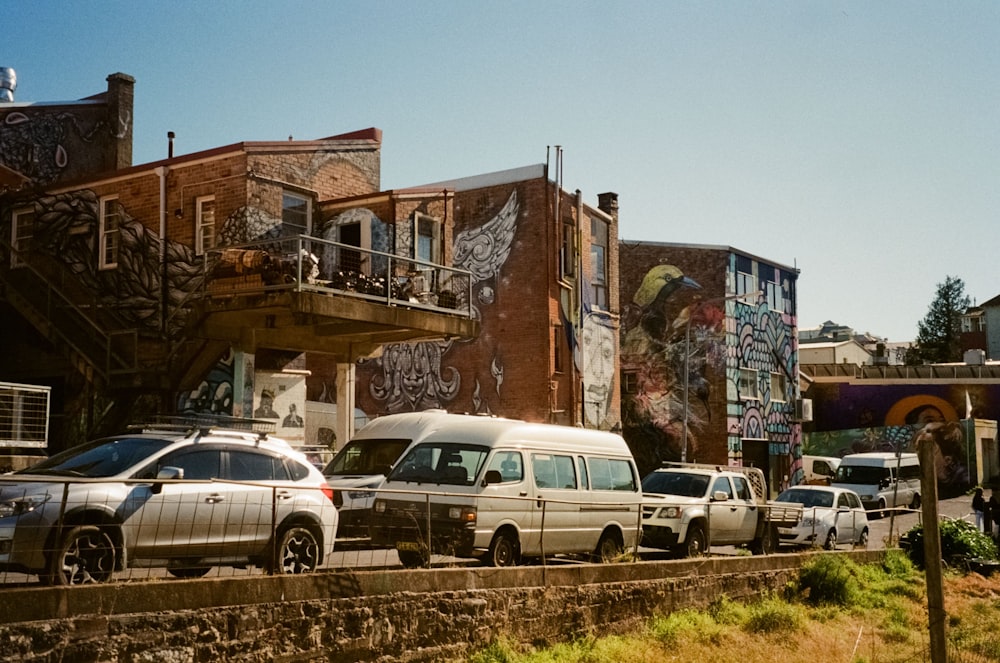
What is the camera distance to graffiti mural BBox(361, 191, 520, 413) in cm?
3394

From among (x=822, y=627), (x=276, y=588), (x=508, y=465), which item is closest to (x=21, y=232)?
(x=508, y=465)

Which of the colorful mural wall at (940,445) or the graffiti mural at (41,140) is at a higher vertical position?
the graffiti mural at (41,140)

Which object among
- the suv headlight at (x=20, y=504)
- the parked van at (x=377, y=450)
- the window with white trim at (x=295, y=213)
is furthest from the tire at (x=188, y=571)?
the window with white trim at (x=295, y=213)

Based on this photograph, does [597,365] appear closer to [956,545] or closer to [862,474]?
[862,474]

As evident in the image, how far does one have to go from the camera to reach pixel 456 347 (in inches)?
1369

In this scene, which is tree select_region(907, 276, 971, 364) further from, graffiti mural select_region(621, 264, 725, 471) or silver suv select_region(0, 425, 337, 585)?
silver suv select_region(0, 425, 337, 585)

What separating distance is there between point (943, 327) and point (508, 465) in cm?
8957

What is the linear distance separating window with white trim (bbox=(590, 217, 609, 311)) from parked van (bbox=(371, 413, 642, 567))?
19.7m

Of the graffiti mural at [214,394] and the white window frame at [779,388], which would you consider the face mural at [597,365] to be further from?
the white window frame at [779,388]

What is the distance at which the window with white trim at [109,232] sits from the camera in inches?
983

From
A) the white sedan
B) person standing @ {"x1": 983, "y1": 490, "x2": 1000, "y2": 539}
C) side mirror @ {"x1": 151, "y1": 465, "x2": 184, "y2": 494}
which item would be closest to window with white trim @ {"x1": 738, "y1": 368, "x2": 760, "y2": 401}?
the white sedan

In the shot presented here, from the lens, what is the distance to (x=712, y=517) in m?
19.6

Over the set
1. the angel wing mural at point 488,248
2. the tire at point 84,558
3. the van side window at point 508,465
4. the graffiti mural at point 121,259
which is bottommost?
the tire at point 84,558

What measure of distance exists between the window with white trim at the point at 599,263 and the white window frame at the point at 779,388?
17313 mm
